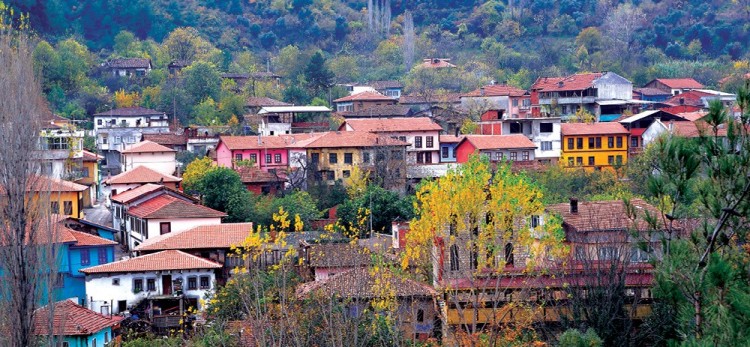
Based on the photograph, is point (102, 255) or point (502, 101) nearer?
point (102, 255)

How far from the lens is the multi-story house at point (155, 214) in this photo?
98.9 ft

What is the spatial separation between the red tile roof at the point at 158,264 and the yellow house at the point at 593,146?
1819 cm

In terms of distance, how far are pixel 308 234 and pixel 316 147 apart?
8.63m

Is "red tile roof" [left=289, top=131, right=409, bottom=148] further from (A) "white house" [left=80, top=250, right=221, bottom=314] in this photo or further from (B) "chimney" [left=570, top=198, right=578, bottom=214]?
(B) "chimney" [left=570, top=198, right=578, bottom=214]

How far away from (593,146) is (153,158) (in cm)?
1579

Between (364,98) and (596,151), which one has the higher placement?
(364,98)

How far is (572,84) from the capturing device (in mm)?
49000

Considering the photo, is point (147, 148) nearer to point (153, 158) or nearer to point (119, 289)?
point (153, 158)

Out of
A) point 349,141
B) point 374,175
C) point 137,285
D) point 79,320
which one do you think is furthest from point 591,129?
point 79,320

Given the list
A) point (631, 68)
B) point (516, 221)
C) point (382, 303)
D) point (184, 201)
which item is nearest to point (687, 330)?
point (382, 303)

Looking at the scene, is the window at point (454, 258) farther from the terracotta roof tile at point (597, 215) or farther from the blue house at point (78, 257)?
the blue house at point (78, 257)

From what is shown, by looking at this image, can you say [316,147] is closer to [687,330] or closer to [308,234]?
[308,234]

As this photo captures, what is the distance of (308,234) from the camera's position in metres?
29.2

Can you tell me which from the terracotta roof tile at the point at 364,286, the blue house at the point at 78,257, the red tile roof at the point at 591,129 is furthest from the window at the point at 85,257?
the red tile roof at the point at 591,129
